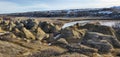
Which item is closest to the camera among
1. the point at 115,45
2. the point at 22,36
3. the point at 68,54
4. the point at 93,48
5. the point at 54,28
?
the point at 68,54

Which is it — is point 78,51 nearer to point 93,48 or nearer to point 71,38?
point 93,48

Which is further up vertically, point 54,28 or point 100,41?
point 100,41

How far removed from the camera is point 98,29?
33.0 metres

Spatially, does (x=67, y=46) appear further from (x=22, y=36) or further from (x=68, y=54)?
(x=22, y=36)

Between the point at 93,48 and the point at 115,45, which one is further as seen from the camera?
the point at 115,45

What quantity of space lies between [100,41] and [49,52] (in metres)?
4.31

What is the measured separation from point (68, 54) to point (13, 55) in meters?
4.32

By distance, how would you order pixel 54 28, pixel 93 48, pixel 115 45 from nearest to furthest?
pixel 93 48, pixel 115 45, pixel 54 28

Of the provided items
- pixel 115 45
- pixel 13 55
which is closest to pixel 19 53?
pixel 13 55

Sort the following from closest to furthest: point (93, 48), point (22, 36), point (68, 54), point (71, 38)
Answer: point (68, 54), point (93, 48), point (71, 38), point (22, 36)

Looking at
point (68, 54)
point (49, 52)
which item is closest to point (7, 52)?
point (49, 52)

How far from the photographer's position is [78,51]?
22.0m

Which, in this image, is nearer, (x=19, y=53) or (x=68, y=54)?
(x=68, y=54)

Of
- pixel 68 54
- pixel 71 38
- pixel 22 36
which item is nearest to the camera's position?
pixel 68 54
